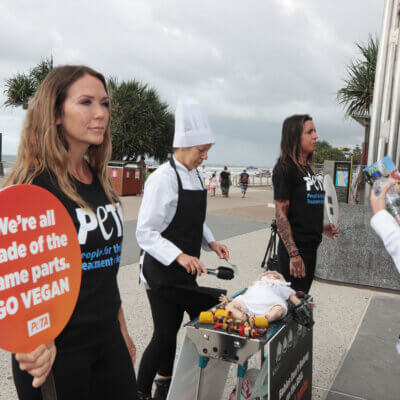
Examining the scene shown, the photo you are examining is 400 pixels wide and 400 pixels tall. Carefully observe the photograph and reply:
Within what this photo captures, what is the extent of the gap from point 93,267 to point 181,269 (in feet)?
3.12

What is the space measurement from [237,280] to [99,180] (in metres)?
4.41

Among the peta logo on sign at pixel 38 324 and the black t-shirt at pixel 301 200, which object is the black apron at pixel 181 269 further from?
the peta logo on sign at pixel 38 324

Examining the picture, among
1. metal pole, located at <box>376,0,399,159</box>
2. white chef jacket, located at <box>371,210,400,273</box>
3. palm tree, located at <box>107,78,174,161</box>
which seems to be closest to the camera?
white chef jacket, located at <box>371,210,400,273</box>

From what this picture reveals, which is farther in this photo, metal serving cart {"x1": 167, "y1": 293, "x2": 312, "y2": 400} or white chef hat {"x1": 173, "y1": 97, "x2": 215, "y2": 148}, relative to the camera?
white chef hat {"x1": 173, "y1": 97, "x2": 215, "y2": 148}

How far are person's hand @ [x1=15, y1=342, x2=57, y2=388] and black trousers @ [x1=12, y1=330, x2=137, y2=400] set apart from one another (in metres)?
0.28

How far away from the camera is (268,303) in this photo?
7.02ft

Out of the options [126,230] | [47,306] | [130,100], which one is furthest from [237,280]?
[130,100]

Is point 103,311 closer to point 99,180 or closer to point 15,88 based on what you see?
point 99,180

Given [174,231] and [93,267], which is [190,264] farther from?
[93,267]

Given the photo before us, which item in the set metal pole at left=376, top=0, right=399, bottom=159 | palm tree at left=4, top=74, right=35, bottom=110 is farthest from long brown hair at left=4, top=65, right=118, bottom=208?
palm tree at left=4, top=74, right=35, bottom=110

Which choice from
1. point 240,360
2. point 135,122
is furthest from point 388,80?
point 135,122

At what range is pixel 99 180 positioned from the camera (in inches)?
69.2

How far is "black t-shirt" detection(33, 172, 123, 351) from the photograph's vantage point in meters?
1.45

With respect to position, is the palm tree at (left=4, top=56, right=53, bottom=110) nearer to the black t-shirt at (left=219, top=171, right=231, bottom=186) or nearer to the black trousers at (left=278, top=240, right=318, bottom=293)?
the black t-shirt at (left=219, top=171, right=231, bottom=186)
